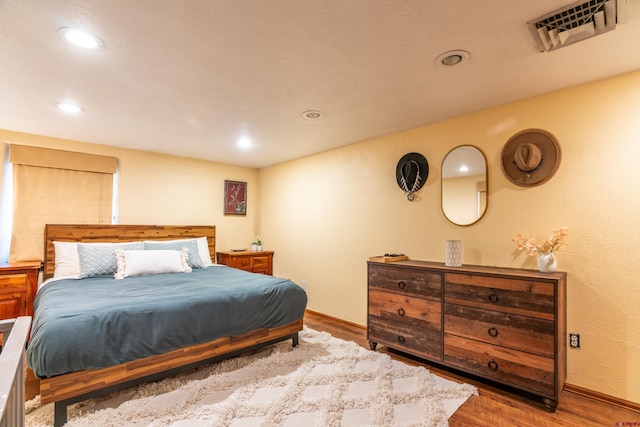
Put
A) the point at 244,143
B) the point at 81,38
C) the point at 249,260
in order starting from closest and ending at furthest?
the point at 81,38, the point at 244,143, the point at 249,260

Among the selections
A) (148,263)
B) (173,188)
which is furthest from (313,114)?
(173,188)

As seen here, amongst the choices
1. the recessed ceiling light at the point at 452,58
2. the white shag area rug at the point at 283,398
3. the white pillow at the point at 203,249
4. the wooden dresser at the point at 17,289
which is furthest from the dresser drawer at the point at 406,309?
the wooden dresser at the point at 17,289

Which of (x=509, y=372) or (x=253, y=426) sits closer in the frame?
(x=253, y=426)

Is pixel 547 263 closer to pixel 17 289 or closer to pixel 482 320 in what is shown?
pixel 482 320

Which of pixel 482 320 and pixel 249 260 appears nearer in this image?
pixel 482 320

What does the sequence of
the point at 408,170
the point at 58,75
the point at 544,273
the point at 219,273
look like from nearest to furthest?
the point at 58,75, the point at 544,273, the point at 408,170, the point at 219,273

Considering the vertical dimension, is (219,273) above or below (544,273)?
below

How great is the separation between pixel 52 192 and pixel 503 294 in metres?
4.71

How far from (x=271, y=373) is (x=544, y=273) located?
7.33ft

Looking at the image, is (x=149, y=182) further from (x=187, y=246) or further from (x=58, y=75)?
(x=58, y=75)

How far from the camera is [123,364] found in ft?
6.84

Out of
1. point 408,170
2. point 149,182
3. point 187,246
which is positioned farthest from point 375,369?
point 149,182

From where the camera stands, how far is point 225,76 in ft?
7.05

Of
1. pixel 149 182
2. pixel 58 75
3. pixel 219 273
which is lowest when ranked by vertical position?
pixel 219 273
